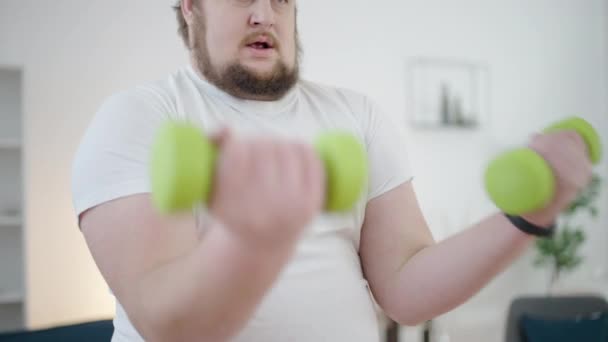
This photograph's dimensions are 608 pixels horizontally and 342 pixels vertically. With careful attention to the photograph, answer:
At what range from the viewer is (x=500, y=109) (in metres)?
3.86

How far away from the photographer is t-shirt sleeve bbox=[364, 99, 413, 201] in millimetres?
961

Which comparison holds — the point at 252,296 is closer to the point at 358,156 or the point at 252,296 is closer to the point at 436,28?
the point at 358,156

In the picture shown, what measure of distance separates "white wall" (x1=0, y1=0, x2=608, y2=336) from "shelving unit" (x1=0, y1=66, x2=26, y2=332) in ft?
0.30

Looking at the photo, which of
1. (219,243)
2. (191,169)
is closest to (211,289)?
(219,243)

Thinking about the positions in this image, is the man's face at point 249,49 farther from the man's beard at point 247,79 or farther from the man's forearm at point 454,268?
the man's forearm at point 454,268

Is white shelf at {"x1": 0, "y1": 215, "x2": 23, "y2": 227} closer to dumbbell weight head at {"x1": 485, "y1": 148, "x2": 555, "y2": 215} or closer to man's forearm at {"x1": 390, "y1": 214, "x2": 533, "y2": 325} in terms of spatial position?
man's forearm at {"x1": 390, "y1": 214, "x2": 533, "y2": 325}

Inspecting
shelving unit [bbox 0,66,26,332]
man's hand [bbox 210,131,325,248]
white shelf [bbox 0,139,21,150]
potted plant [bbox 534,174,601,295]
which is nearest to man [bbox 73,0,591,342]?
man's hand [bbox 210,131,325,248]

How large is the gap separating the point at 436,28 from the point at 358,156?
350 cm

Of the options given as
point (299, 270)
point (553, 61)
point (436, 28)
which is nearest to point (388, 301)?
point (299, 270)

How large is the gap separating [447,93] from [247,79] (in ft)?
9.89

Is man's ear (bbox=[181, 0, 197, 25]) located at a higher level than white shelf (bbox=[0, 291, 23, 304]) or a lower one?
higher

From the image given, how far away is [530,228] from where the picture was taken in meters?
0.64

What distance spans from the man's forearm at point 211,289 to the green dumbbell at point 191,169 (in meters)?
0.06

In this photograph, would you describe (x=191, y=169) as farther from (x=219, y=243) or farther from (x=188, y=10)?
(x=188, y=10)
